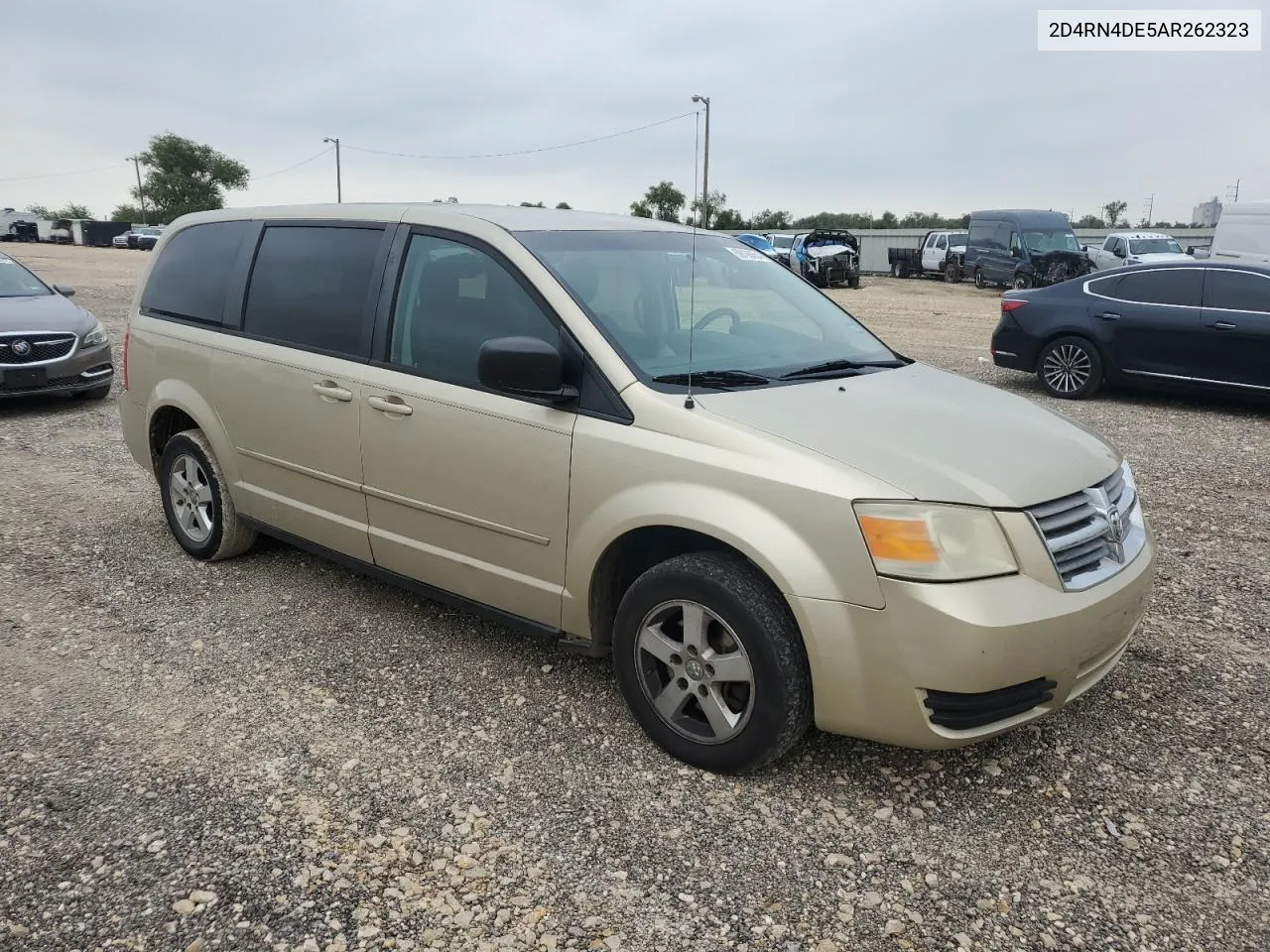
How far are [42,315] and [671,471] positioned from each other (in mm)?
8333

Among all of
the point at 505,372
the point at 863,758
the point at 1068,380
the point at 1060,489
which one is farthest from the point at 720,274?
the point at 1068,380

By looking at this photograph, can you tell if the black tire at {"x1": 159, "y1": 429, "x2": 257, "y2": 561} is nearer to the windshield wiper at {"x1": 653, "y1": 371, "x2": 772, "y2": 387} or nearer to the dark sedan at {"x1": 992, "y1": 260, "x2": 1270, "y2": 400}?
the windshield wiper at {"x1": 653, "y1": 371, "x2": 772, "y2": 387}

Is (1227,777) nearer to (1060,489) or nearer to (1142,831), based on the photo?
(1142,831)

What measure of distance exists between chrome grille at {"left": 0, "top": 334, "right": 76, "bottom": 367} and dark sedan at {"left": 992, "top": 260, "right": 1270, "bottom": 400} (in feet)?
30.6

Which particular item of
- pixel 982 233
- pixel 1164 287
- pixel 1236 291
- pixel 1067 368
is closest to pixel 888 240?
pixel 982 233

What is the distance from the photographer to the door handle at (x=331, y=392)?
3.89 metres

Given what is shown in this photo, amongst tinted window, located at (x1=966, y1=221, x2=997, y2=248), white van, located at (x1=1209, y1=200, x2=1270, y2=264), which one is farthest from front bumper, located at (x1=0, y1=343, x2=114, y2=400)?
tinted window, located at (x1=966, y1=221, x2=997, y2=248)

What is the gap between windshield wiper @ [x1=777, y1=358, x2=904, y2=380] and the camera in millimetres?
3518

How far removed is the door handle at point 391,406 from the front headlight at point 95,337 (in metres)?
6.78

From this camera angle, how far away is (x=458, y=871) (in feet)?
8.63

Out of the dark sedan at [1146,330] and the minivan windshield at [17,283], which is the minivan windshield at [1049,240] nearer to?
the dark sedan at [1146,330]

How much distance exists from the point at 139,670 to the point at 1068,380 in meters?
9.15

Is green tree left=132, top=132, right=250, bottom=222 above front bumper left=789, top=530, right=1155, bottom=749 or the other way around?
above

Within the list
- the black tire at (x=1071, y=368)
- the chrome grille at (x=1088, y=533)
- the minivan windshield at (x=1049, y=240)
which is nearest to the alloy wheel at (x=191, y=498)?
the chrome grille at (x=1088, y=533)
